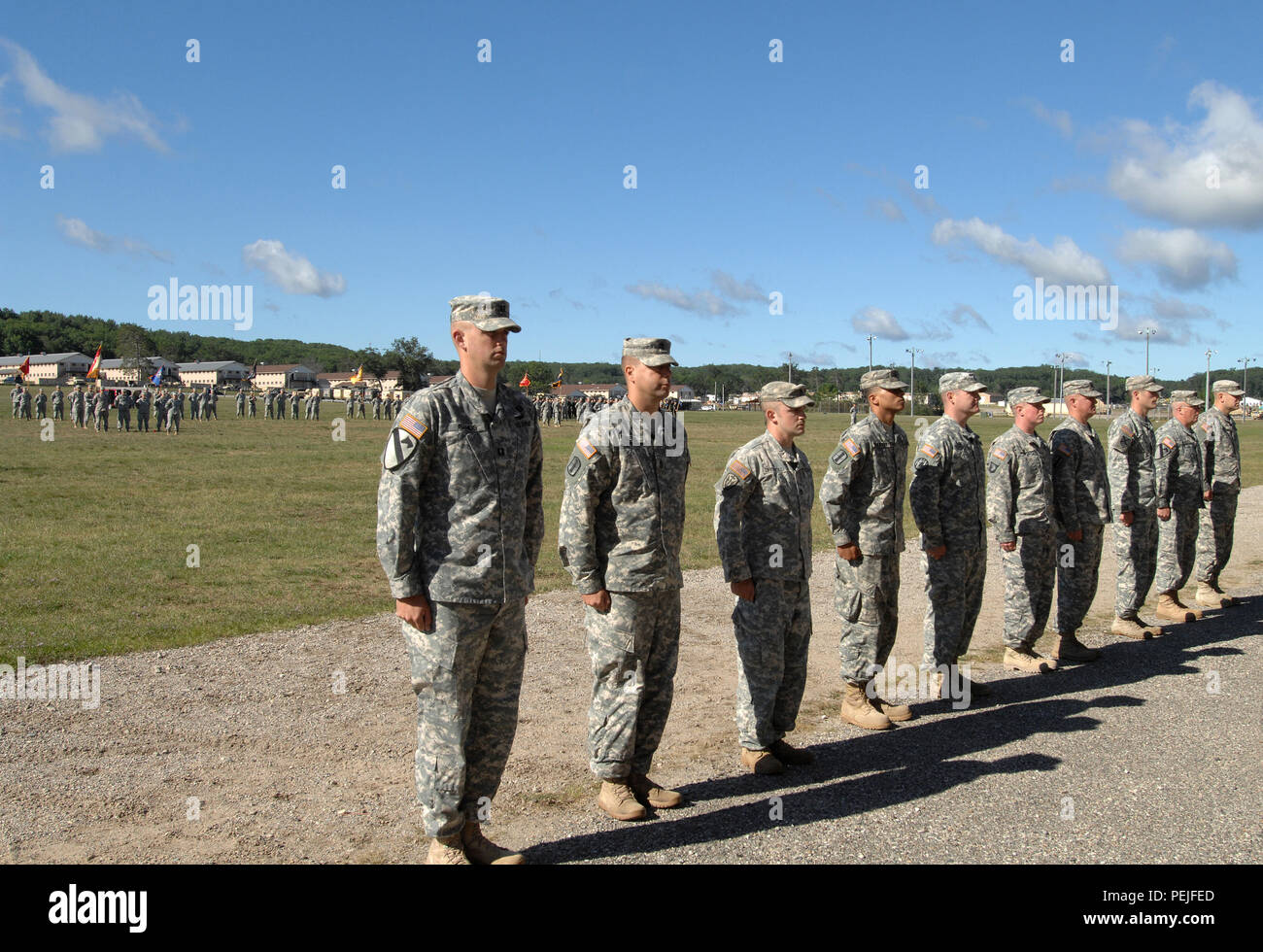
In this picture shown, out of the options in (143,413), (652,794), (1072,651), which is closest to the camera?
(652,794)

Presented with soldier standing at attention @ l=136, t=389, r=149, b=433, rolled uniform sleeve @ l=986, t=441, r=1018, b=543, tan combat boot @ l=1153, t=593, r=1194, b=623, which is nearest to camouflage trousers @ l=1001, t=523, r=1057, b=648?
rolled uniform sleeve @ l=986, t=441, r=1018, b=543

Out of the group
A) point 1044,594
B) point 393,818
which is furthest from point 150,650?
point 1044,594

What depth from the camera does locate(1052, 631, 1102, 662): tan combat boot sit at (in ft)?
25.2

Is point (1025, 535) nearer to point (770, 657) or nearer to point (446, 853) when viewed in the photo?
point (770, 657)

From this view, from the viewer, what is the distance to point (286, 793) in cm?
470

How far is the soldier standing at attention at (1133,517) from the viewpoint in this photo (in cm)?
869

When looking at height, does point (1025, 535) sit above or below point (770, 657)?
above

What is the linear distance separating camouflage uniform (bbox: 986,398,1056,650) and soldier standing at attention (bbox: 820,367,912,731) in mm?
1819

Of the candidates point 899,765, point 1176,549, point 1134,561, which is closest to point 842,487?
point 899,765

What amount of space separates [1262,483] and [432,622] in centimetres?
2557

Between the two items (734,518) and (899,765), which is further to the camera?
(899,765)

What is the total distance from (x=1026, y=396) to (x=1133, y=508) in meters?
1.97

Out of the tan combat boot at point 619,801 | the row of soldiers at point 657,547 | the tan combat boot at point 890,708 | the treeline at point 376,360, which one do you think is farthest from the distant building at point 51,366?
the tan combat boot at point 619,801

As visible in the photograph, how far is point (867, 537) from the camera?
6.09 m
